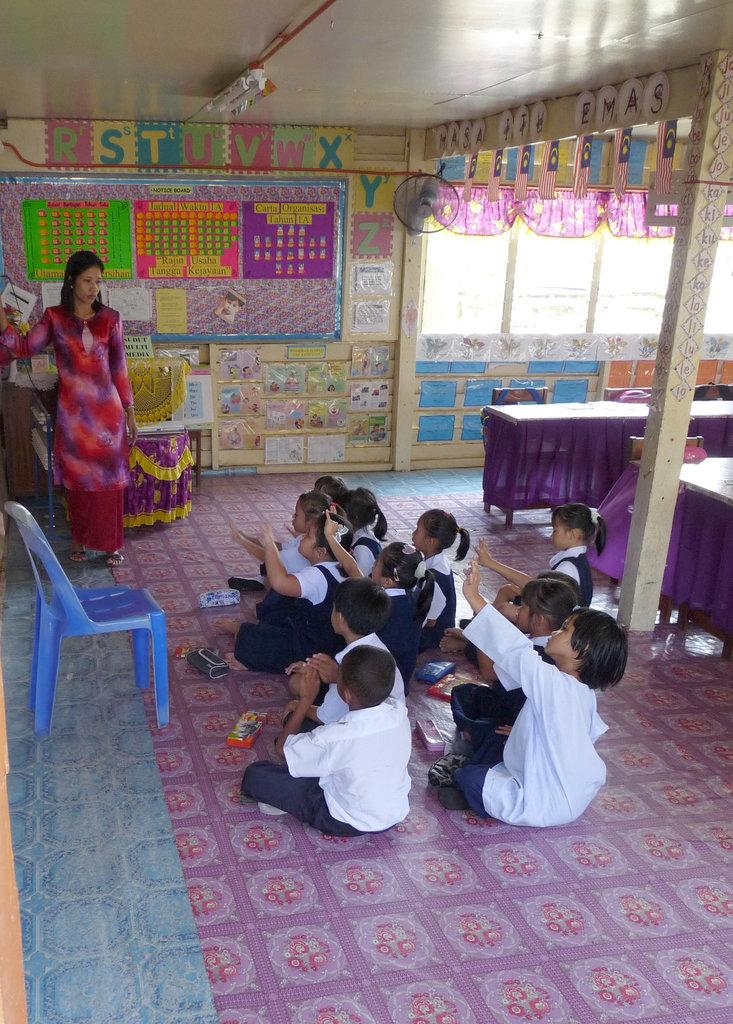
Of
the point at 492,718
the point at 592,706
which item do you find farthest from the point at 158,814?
the point at 592,706

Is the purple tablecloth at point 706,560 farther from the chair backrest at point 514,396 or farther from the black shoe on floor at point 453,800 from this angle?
→ the chair backrest at point 514,396

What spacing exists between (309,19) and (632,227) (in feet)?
18.1

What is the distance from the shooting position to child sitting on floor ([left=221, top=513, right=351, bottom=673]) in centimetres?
373

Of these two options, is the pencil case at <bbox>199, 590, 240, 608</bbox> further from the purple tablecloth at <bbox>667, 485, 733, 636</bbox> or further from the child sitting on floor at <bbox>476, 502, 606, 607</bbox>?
the purple tablecloth at <bbox>667, 485, 733, 636</bbox>

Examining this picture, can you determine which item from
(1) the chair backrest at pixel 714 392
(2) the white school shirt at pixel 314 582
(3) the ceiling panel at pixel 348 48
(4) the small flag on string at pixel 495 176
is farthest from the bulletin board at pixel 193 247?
(2) the white school shirt at pixel 314 582

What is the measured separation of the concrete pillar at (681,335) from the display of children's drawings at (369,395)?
3.39m

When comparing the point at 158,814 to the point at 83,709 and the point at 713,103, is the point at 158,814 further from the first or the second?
the point at 713,103

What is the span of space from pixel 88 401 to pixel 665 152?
3218 millimetres

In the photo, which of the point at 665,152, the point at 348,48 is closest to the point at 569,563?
the point at 665,152

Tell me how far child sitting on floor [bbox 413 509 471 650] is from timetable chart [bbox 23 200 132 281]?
370 cm

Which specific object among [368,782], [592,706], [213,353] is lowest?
[368,782]

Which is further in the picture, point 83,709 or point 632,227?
point 632,227

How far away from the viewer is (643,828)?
10.2 ft

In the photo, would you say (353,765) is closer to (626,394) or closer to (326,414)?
(326,414)
